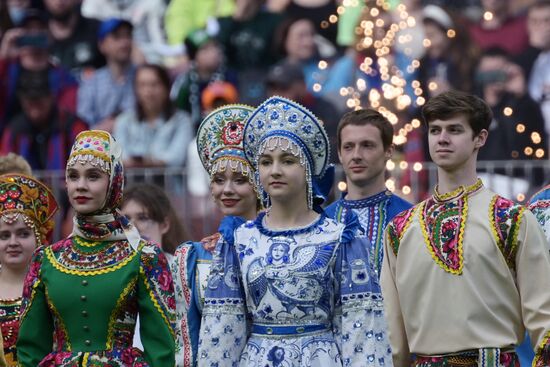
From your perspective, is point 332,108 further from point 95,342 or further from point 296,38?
point 95,342

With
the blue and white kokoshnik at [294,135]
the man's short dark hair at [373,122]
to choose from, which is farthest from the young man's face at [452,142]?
the man's short dark hair at [373,122]

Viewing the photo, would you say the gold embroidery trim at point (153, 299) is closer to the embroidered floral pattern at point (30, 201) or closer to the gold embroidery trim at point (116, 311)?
the gold embroidery trim at point (116, 311)

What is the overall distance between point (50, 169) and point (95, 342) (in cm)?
881

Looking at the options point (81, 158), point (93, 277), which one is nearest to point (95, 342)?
point (93, 277)

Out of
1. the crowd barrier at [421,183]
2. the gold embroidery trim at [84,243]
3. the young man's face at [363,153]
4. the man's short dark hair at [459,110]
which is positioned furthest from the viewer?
the crowd barrier at [421,183]

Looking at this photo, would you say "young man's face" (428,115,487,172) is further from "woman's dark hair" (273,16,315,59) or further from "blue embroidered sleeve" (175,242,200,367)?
"woman's dark hair" (273,16,315,59)

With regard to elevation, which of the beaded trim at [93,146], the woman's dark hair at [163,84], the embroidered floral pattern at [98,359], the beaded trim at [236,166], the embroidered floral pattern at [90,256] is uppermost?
the woman's dark hair at [163,84]

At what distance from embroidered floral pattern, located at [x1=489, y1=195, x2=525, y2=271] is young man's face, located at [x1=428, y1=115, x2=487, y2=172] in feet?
1.04

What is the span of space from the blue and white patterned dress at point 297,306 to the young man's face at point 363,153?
1.86 m

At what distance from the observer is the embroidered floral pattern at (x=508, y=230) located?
716 centimetres

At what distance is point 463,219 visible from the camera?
7281mm

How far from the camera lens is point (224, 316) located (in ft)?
21.6

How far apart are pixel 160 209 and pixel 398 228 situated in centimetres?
241

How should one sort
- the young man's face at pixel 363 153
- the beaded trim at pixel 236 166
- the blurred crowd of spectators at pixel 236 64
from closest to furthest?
the beaded trim at pixel 236 166 < the young man's face at pixel 363 153 < the blurred crowd of spectators at pixel 236 64
